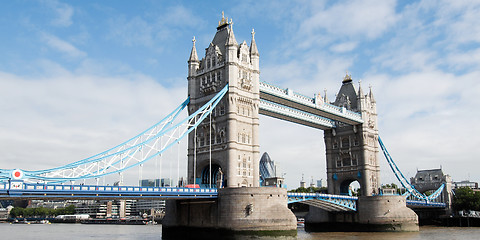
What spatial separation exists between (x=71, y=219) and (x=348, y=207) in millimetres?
111685

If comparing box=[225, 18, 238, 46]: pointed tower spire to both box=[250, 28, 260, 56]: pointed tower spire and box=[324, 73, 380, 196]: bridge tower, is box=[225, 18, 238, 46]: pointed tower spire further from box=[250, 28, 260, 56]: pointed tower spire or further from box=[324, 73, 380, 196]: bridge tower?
box=[324, 73, 380, 196]: bridge tower

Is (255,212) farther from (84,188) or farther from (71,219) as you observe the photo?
(71,219)

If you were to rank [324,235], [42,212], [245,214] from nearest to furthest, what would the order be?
[245,214] → [324,235] → [42,212]

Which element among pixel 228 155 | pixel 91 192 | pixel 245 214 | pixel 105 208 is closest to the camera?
pixel 91 192

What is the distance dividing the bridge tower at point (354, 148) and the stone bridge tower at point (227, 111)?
2534cm

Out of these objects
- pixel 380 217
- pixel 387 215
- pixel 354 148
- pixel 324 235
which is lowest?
pixel 324 235

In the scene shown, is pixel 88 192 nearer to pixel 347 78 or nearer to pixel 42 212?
pixel 347 78

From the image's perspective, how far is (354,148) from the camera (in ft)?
233

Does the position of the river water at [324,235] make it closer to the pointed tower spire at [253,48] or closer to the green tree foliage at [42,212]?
the pointed tower spire at [253,48]

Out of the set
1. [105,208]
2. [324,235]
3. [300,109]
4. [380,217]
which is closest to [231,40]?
[300,109]

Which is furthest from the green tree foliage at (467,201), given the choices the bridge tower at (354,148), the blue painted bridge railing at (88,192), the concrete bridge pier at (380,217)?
the blue painted bridge railing at (88,192)

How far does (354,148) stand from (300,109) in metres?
14.0

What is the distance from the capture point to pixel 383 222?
60500 millimetres

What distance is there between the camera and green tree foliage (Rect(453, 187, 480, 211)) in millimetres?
86438
